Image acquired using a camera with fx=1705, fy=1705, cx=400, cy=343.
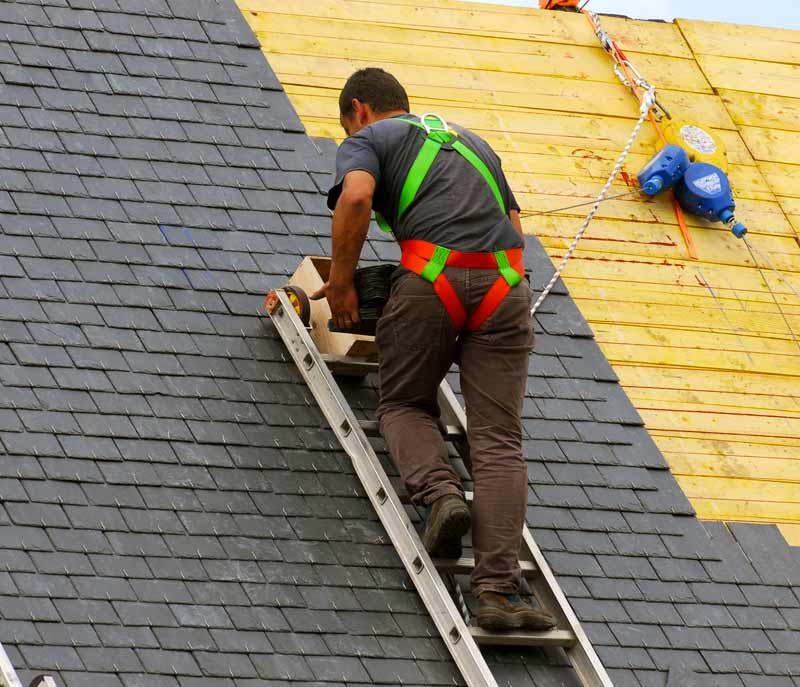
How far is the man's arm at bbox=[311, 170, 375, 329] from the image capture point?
231 inches

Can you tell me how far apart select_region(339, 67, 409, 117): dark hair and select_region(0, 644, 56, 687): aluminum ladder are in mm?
2546

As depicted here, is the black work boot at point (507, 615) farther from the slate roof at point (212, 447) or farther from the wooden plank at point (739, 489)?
the wooden plank at point (739, 489)

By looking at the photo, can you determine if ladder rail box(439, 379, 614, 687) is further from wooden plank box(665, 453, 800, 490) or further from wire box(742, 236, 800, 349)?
wire box(742, 236, 800, 349)

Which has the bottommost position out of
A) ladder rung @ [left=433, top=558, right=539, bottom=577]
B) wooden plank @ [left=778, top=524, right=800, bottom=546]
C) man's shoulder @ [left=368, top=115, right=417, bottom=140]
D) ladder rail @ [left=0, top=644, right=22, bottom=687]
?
ladder rail @ [left=0, top=644, right=22, bottom=687]

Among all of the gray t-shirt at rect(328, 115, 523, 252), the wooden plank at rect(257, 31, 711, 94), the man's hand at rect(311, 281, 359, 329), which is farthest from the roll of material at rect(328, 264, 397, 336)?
the wooden plank at rect(257, 31, 711, 94)

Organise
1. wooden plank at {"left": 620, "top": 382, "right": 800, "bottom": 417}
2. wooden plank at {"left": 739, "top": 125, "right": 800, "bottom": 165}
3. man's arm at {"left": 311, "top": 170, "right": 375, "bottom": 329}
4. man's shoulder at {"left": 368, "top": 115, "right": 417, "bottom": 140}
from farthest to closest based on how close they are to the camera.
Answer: wooden plank at {"left": 739, "top": 125, "right": 800, "bottom": 165} → wooden plank at {"left": 620, "top": 382, "right": 800, "bottom": 417} → man's shoulder at {"left": 368, "top": 115, "right": 417, "bottom": 140} → man's arm at {"left": 311, "top": 170, "right": 375, "bottom": 329}

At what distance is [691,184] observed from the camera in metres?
8.34

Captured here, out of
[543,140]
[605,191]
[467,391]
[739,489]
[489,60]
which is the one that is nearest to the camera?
[467,391]

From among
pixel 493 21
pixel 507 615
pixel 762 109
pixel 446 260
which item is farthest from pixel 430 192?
Result: pixel 762 109

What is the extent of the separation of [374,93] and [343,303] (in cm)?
81

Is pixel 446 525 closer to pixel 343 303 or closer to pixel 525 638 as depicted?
pixel 525 638

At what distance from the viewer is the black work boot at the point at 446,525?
565 cm

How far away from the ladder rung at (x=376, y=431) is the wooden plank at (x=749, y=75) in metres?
3.70

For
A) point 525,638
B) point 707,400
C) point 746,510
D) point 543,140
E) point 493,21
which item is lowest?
point 525,638
